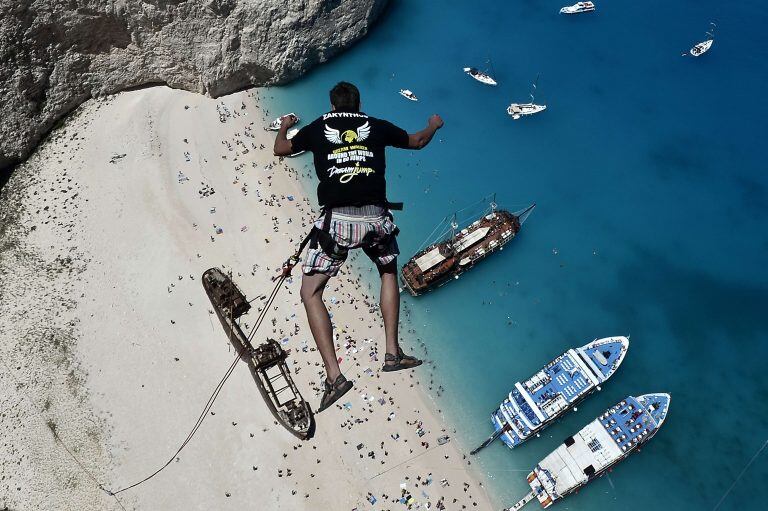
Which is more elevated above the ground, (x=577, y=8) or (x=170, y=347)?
(x=577, y=8)

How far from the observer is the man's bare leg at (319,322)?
6672mm

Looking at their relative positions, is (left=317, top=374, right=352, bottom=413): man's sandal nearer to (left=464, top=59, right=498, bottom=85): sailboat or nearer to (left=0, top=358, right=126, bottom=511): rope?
(left=0, top=358, right=126, bottom=511): rope

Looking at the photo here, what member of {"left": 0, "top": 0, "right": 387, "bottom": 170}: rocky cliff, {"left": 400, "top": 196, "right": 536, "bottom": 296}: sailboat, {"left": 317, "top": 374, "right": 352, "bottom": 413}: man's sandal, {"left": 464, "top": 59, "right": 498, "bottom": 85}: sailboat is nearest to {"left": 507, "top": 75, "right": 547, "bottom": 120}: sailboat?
{"left": 464, "top": 59, "right": 498, "bottom": 85}: sailboat

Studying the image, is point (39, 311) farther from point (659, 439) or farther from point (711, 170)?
point (711, 170)

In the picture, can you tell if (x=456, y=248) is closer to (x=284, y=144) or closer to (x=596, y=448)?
(x=596, y=448)

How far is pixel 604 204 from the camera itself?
24.2 meters

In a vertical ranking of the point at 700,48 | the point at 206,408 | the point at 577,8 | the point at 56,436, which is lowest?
the point at 56,436

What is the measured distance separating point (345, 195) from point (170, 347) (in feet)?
52.7

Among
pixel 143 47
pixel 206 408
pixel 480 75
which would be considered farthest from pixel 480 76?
pixel 206 408

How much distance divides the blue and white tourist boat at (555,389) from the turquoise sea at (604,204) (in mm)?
652

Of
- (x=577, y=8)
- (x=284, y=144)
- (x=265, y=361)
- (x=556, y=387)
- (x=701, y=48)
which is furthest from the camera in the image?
(x=577, y=8)

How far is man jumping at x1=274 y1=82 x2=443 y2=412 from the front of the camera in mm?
6336

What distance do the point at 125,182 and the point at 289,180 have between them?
280 inches

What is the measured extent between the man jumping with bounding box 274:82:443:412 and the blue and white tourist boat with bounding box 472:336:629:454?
14.1 meters
